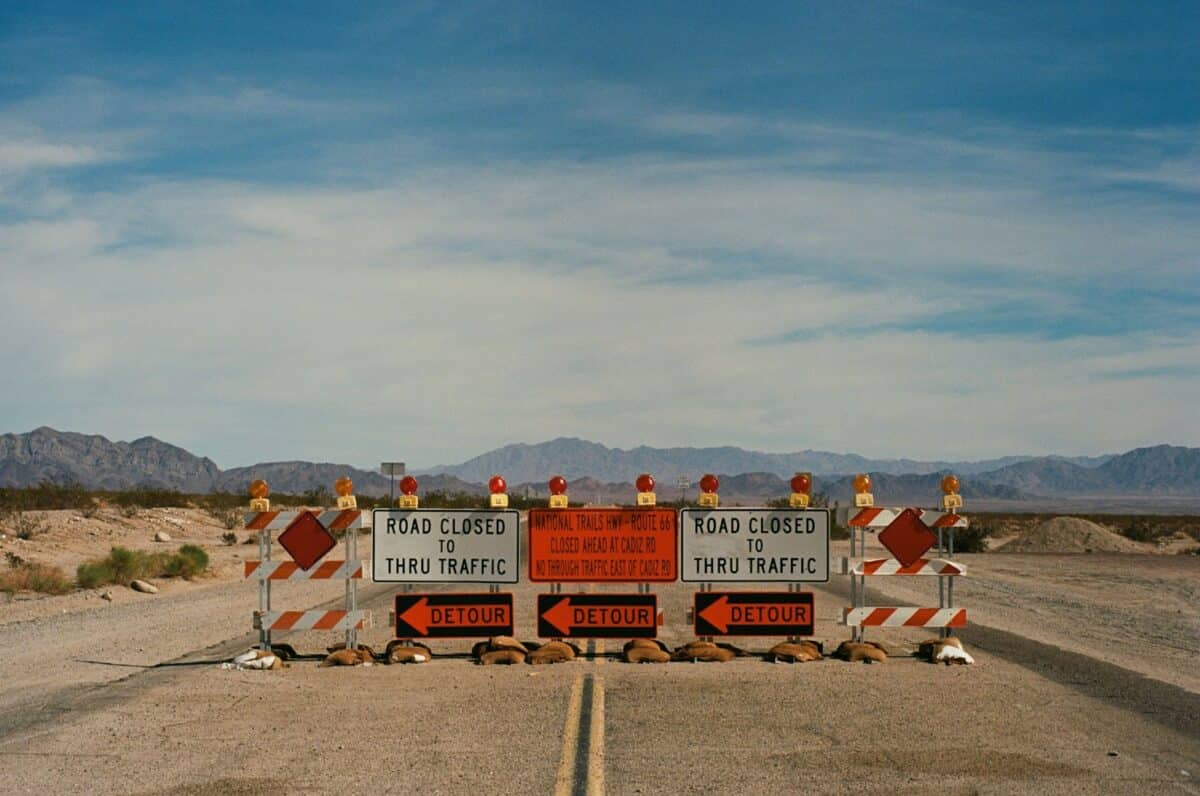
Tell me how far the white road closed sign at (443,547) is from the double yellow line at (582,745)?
2.66 m

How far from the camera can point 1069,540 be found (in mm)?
57969

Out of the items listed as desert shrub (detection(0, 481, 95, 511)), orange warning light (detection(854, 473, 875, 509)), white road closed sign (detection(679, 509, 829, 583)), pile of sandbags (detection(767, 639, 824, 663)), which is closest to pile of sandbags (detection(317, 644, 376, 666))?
white road closed sign (detection(679, 509, 829, 583))

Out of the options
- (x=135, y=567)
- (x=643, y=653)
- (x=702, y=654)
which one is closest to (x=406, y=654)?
(x=643, y=653)

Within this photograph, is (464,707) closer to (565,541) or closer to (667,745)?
(667,745)

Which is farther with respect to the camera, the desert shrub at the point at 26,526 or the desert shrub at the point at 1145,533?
the desert shrub at the point at 1145,533

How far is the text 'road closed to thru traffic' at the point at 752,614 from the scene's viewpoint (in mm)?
15750

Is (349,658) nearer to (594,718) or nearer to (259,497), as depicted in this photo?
(259,497)

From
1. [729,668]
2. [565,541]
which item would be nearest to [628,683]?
[729,668]

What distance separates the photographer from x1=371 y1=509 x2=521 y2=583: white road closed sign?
15.8m

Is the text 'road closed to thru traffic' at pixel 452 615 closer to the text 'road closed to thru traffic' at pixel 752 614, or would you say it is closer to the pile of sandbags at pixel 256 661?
the pile of sandbags at pixel 256 661

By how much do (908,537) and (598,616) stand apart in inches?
145

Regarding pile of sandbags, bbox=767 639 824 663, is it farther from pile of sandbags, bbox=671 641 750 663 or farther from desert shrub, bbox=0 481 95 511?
desert shrub, bbox=0 481 95 511

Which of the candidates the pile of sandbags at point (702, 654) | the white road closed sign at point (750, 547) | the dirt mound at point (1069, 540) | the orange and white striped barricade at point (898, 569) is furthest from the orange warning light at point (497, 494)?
the dirt mound at point (1069, 540)

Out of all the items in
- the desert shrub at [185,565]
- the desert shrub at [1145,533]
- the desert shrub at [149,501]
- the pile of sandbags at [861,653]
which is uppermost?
the desert shrub at [149,501]
